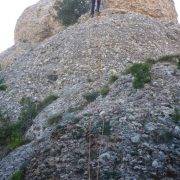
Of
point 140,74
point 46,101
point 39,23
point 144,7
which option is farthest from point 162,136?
point 39,23

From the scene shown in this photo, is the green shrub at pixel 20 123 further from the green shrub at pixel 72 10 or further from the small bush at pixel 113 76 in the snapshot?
the green shrub at pixel 72 10

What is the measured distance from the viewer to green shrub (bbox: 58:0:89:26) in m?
45.0

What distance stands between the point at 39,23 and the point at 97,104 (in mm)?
28355

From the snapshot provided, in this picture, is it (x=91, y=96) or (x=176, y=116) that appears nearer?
(x=176, y=116)

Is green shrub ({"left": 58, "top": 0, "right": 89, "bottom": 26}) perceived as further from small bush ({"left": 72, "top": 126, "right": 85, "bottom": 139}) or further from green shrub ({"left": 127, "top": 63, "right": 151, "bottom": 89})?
small bush ({"left": 72, "top": 126, "right": 85, "bottom": 139})

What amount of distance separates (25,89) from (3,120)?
3595 millimetres

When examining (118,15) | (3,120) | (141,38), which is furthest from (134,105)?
(118,15)

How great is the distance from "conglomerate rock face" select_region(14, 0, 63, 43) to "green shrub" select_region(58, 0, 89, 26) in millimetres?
1443

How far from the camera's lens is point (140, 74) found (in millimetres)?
24703

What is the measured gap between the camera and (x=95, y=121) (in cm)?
2175

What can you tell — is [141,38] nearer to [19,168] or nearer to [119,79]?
[119,79]

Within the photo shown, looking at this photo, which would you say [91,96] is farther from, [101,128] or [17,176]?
[17,176]

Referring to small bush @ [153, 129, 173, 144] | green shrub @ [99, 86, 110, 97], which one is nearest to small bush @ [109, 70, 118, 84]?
green shrub @ [99, 86, 110, 97]

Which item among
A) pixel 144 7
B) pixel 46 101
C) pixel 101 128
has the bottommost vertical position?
pixel 144 7
